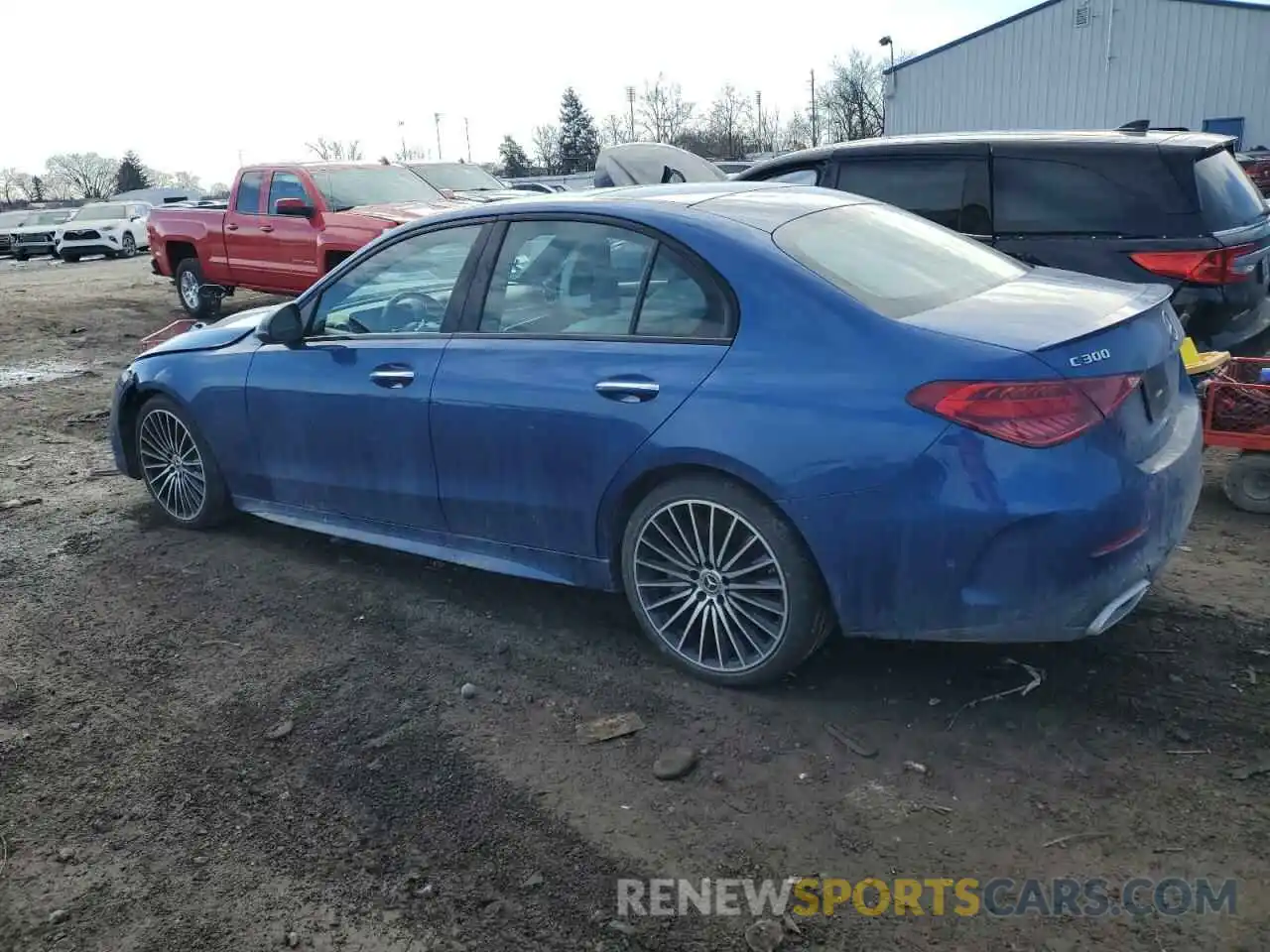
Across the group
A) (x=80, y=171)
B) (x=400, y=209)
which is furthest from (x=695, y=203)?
(x=80, y=171)

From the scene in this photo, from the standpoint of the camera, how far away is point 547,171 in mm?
74312

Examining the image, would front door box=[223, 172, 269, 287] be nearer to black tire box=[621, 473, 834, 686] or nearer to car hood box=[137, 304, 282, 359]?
car hood box=[137, 304, 282, 359]

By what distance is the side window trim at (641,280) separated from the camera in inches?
146

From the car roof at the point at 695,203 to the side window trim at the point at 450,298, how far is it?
53 millimetres

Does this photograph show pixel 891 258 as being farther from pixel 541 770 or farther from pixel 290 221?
pixel 290 221

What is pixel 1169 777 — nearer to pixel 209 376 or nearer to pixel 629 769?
pixel 629 769

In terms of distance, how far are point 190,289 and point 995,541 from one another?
13552 mm

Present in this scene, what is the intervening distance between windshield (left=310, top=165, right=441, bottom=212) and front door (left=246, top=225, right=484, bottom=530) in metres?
7.89

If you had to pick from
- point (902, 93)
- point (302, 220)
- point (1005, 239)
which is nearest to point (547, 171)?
point (902, 93)

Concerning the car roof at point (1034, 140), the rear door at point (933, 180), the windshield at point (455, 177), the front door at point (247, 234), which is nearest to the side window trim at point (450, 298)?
the rear door at point (933, 180)

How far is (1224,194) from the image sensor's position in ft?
20.3

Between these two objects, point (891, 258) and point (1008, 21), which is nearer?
point (891, 258)

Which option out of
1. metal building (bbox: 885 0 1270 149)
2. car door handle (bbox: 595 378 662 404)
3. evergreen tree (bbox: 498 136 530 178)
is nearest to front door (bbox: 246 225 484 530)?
car door handle (bbox: 595 378 662 404)

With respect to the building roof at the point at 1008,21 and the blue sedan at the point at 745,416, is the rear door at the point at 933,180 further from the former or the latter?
the building roof at the point at 1008,21
